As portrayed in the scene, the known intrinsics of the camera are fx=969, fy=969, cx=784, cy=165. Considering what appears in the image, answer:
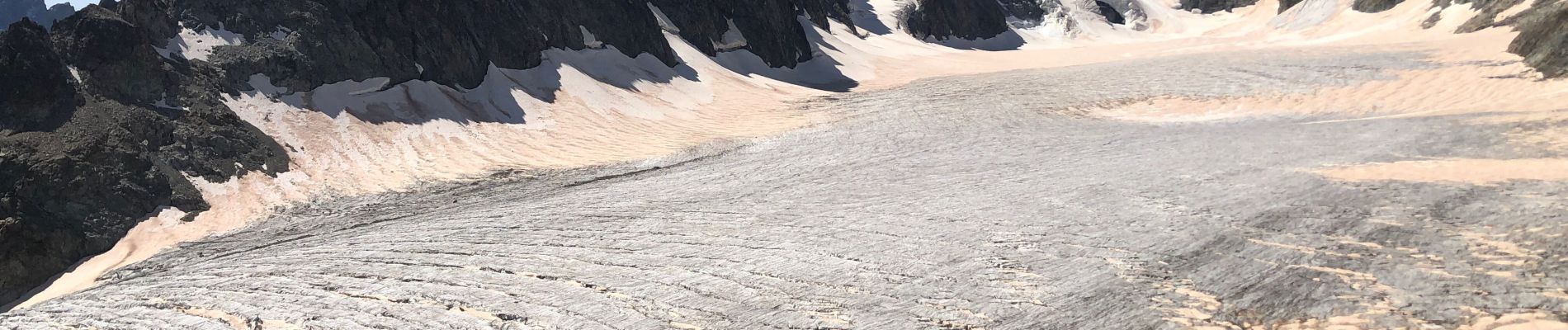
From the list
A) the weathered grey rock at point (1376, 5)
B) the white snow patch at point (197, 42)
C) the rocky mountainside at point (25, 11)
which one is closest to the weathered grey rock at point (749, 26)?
the white snow patch at point (197, 42)

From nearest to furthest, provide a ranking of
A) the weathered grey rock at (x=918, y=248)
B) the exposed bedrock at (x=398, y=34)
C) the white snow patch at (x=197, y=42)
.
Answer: the weathered grey rock at (x=918, y=248)
the white snow patch at (x=197, y=42)
the exposed bedrock at (x=398, y=34)

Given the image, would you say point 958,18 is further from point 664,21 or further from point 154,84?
point 154,84

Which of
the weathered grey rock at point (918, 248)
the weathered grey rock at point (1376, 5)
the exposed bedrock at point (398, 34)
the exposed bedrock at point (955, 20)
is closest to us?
the weathered grey rock at point (918, 248)

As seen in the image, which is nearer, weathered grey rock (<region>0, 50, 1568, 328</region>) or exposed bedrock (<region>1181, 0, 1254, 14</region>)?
weathered grey rock (<region>0, 50, 1568, 328</region>)

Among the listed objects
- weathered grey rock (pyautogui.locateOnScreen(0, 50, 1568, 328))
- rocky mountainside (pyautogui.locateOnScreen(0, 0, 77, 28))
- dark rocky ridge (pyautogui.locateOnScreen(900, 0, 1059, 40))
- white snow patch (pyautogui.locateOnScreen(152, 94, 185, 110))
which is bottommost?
weathered grey rock (pyautogui.locateOnScreen(0, 50, 1568, 328))

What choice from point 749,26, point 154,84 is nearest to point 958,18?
point 749,26

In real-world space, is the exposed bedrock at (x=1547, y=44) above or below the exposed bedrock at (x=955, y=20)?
below

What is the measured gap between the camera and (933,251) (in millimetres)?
10664

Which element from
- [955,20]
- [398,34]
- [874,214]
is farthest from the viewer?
[955,20]

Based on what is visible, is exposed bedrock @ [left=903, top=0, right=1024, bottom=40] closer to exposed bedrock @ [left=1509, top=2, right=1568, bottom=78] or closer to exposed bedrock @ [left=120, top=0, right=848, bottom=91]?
exposed bedrock @ [left=120, top=0, right=848, bottom=91]

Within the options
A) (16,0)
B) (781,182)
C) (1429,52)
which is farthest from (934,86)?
(16,0)

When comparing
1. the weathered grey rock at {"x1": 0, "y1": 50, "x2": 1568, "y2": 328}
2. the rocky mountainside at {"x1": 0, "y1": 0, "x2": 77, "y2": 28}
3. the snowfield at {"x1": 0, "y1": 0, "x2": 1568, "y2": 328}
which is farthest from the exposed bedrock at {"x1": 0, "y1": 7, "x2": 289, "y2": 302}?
the rocky mountainside at {"x1": 0, "y1": 0, "x2": 77, "y2": 28}

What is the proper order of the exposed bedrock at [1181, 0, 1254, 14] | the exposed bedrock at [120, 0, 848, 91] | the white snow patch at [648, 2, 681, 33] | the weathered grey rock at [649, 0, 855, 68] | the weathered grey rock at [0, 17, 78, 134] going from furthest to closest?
the exposed bedrock at [1181, 0, 1254, 14], the weathered grey rock at [649, 0, 855, 68], the white snow patch at [648, 2, 681, 33], the exposed bedrock at [120, 0, 848, 91], the weathered grey rock at [0, 17, 78, 134]

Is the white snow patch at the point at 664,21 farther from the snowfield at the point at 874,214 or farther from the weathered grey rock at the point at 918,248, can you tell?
the weathered grey rock at the point at 918,248
